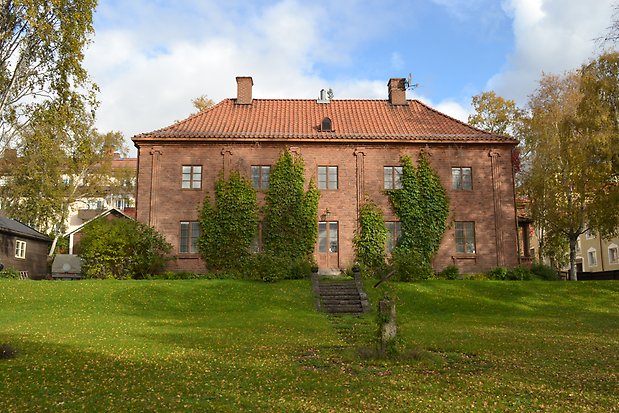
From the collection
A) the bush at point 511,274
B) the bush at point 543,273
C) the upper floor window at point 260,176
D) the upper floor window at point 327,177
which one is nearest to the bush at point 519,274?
the bush at point 511,274

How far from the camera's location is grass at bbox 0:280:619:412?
803 cm

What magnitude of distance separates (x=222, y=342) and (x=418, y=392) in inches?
249

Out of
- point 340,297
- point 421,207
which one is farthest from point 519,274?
point 340,297

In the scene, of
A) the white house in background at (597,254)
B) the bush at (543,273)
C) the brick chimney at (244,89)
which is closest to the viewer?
the bush at (543,273)

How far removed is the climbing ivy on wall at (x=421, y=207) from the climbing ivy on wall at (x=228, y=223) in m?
7.87

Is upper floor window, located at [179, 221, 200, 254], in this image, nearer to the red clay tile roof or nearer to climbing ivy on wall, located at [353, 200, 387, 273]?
the red clay tile roof

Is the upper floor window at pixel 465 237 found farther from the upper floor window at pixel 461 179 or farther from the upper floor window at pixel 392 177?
the upper floor window at pixel 392 177

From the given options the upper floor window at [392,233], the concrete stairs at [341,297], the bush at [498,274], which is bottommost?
the concrete stairs at [341,297]

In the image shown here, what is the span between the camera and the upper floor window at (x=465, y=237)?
96.7 feet

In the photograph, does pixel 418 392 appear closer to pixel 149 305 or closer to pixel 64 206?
pixel 149 305

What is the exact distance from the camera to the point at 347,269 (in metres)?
28.0

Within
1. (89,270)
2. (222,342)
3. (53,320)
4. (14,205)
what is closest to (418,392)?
(222,342)

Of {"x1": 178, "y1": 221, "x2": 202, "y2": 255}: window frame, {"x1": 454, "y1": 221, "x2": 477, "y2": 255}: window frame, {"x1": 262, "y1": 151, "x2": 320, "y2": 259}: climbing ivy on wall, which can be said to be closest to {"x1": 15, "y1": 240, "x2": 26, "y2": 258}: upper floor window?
{"x1": 178, "y1": 221, "x2": 202, "y2": 255}: window frame

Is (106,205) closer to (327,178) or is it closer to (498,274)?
(327,178)
